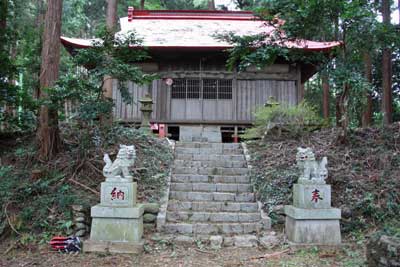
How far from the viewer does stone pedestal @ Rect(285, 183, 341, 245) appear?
529 centimetres

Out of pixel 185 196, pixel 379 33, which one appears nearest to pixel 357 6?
pixel 379 33

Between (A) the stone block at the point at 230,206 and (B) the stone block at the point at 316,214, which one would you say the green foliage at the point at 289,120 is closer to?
(A) the stone block at the point at 230,206

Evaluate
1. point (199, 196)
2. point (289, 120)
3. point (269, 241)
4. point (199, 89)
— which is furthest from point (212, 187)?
point (199, 89)

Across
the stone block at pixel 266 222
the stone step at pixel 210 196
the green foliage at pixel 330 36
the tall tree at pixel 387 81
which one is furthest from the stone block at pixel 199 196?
the tall tree at pixel 387 81

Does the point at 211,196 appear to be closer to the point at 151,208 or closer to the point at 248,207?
the point at 248,207

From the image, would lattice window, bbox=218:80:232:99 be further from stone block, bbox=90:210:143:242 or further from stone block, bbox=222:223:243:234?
stone block, bbox=90:210:143:242

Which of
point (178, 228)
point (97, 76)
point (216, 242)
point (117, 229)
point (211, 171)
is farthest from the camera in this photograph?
point (211, 171)

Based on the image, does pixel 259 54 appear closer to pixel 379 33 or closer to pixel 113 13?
pixel 379 33

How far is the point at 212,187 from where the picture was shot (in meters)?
7.09

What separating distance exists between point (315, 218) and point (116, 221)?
118 inches

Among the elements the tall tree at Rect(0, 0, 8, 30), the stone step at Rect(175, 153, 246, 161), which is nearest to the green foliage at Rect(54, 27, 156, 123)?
the stone step at Rect(175, 153, 246, 161)

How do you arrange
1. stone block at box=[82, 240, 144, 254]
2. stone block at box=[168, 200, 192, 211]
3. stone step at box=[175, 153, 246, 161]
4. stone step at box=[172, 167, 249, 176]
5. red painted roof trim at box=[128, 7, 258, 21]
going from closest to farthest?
stone block at box=[82, 240, 144, 254]
stone block at box=[168, 200, 192, 211]
stone step at box=[172, 167, 249, 176]
stone step at box=[175, 153, 246, 161]
red painted roof trim at box=[128, 7, 258, 21]

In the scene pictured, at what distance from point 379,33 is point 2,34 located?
844 centimetres

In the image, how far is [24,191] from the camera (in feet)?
20.7
